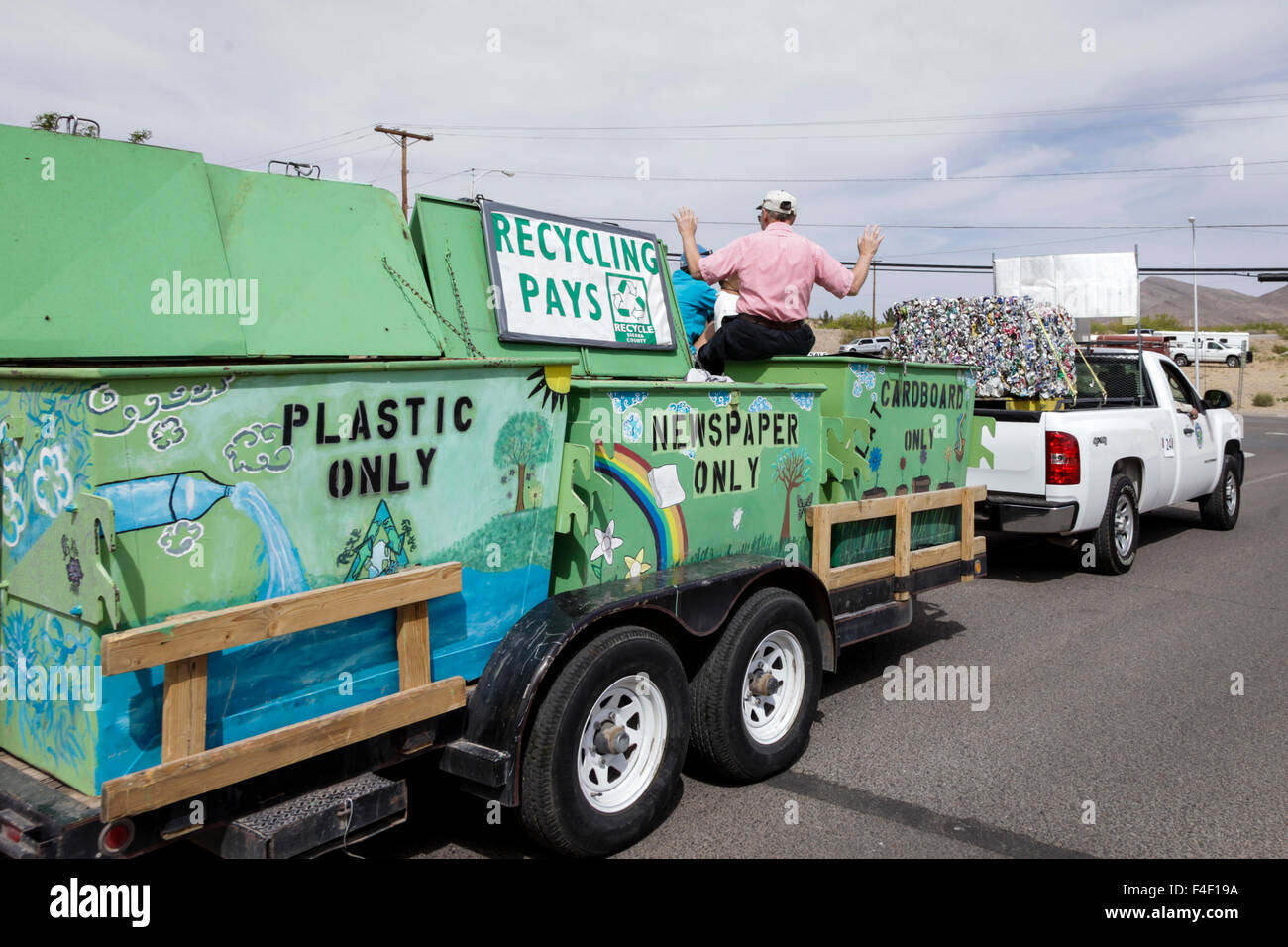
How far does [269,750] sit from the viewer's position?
2801 millimetres

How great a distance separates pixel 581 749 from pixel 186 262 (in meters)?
2.34

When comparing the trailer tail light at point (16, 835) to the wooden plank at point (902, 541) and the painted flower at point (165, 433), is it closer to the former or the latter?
the painted flower at point (165, 433)

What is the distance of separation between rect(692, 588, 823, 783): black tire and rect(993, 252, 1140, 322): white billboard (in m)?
7.75

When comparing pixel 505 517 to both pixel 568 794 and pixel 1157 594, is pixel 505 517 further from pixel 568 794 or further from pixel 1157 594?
pixel 1157 594

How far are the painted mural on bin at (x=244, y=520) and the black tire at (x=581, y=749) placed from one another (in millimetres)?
370

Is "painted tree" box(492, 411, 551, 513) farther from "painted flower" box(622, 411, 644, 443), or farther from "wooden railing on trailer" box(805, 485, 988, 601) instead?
"wooden railing on trailer" box(805, 485, 988, 601)

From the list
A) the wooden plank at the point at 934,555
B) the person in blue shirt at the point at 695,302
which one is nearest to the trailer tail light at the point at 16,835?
the wooden plank at the point at 934,555

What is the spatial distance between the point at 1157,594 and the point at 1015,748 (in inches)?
166

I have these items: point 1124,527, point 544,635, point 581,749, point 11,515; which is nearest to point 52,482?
→ point 11,515

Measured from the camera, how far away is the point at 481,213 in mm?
4867

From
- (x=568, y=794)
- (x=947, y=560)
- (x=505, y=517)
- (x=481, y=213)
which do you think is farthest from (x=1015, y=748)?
(x=481, y=213)

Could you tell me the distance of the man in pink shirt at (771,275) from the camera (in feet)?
19.1

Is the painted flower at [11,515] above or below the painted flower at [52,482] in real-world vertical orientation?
below

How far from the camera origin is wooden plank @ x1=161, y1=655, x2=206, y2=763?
2617 mm
